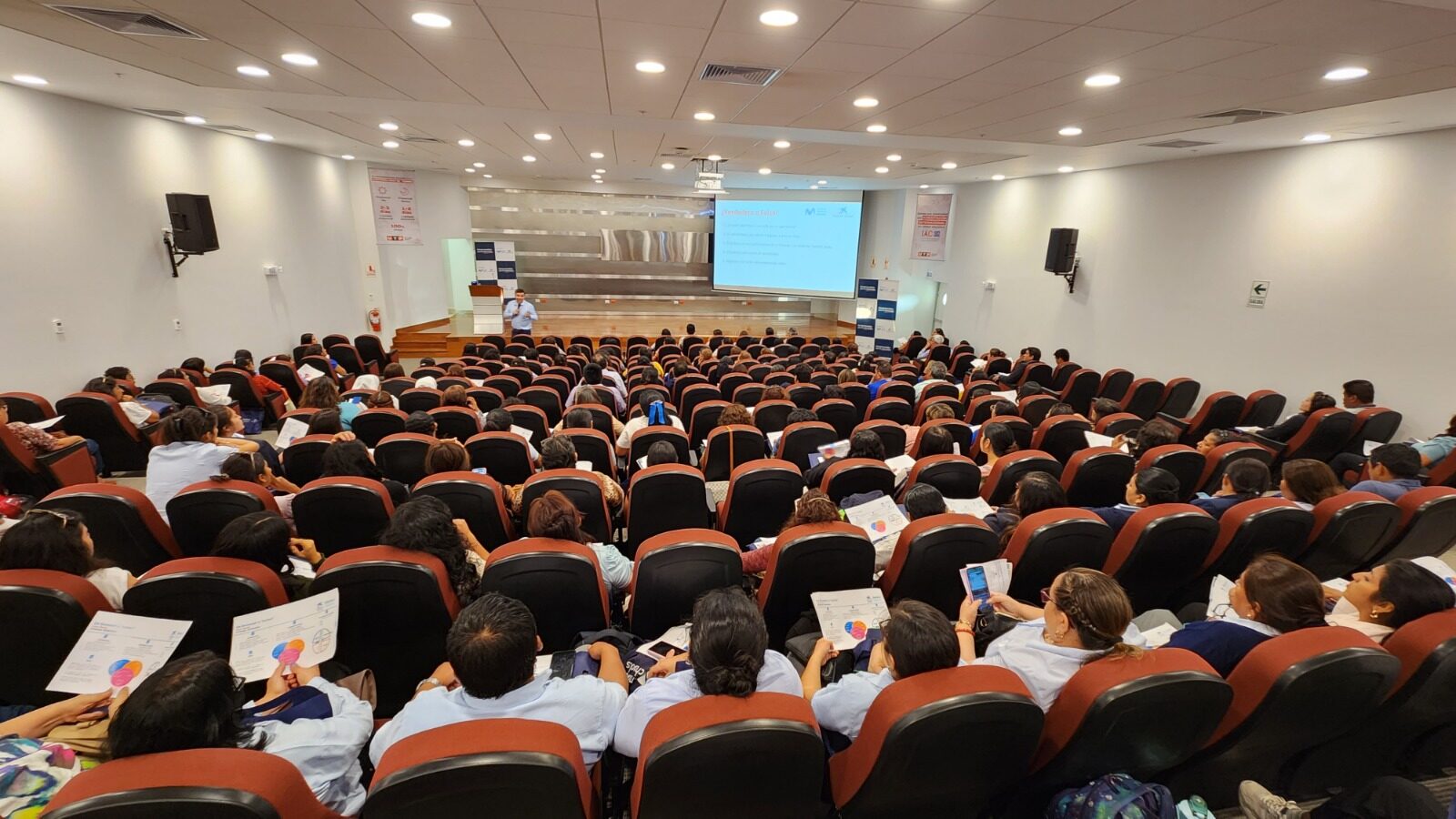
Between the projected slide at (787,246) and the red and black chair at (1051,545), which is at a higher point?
the projected slide at (787,246)

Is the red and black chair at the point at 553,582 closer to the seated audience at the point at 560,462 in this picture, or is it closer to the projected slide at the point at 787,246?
the seated audience at the point at 560,462

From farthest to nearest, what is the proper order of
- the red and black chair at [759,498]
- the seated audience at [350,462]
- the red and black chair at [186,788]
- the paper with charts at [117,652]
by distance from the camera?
the red and black chair at [759,498] → the seated audience at [350,462] → the paper with charts at [117,652] → the red and black chair at [186,788]

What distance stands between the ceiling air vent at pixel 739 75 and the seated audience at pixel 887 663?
162 inches

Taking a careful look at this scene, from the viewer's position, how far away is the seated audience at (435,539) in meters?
2.54

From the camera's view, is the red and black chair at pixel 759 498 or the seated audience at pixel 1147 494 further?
the red and black chair at pixel 759 498

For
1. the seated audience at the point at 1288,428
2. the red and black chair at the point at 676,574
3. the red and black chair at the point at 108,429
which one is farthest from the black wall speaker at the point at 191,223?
the seated audience at the point at 1288,428

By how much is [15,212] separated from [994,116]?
988 centimetres

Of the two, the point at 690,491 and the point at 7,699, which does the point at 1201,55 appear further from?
the point at 7,699

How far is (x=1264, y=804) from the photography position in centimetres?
202

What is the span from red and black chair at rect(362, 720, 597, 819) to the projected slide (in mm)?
16230

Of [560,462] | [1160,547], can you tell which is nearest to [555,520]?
[560,462]

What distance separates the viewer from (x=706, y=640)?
1785 mm

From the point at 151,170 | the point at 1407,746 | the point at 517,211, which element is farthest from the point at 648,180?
the point at 1407,746

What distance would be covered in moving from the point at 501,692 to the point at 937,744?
1273 mm
